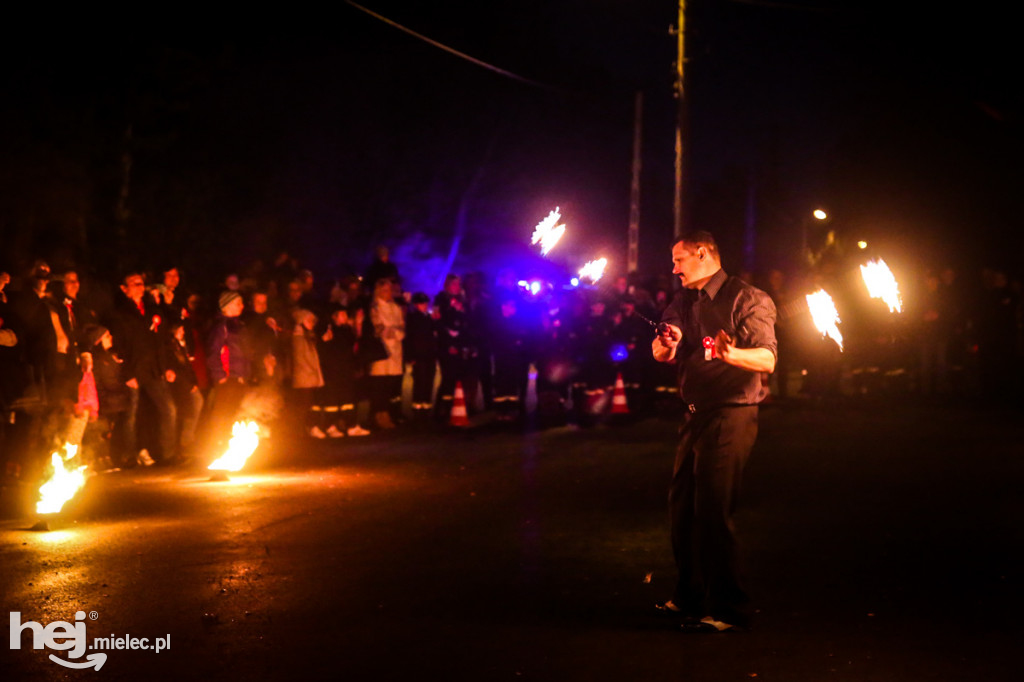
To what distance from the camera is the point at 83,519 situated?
1003cm

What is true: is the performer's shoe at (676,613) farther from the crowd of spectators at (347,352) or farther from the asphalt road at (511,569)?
the crowd of spectators at (347,352)

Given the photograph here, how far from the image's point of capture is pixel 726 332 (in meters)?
6.84

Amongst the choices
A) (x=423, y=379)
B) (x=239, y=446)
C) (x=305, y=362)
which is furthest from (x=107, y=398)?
(x=423, y=379)

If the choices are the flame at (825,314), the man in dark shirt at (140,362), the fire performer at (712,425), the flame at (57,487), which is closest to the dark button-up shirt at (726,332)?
the fire performer at (712,425)

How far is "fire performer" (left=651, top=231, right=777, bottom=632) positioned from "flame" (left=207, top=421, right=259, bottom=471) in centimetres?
653

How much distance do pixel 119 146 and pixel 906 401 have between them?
63.0 ft

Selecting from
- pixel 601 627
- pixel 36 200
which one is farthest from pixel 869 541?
pixel 36 200

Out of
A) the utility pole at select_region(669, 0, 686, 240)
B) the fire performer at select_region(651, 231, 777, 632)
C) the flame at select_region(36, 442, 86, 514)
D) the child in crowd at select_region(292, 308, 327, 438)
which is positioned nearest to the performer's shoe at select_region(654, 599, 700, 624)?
the fire performer at select_region(651, 231, 777, 632)

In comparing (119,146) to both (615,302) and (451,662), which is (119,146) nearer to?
(615,302)

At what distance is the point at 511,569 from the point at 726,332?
7.91 feet

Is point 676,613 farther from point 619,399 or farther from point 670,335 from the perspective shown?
point 619,399

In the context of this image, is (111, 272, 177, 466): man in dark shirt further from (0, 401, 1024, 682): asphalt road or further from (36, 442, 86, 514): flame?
(36, 442, 86, 514): flame

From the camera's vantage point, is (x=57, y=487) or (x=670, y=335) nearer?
(x=670, y=335)

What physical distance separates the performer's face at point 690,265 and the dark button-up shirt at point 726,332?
69mm
